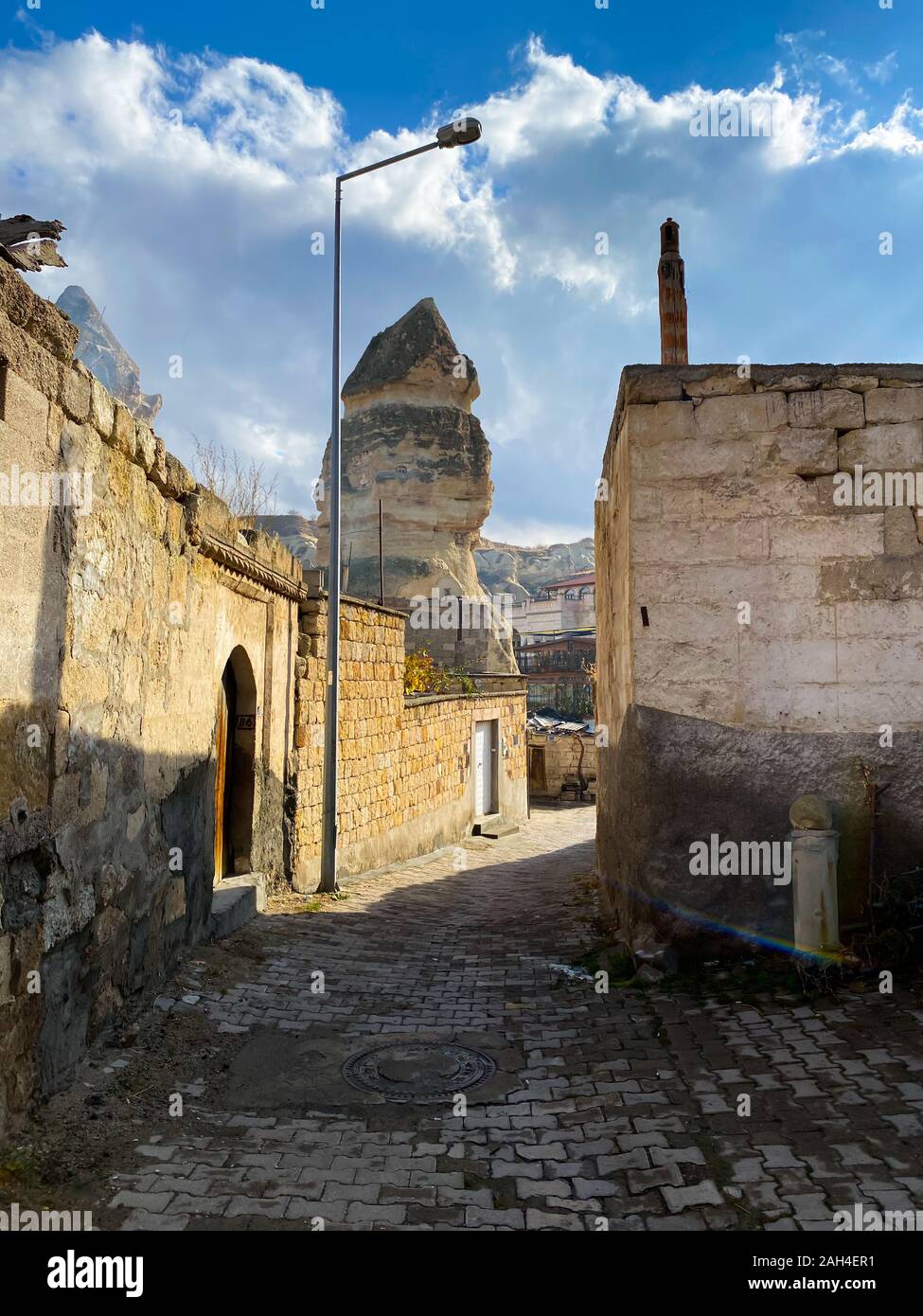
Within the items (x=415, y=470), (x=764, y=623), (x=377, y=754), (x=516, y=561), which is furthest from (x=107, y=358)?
(x=764, y=623)

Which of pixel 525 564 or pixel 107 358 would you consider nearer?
pixel 107 358

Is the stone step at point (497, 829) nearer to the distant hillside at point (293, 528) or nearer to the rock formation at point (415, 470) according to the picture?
the rock formation at point (415, 470)

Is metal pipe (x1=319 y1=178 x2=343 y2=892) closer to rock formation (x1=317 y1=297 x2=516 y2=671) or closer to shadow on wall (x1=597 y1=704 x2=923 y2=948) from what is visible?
shadow on wall (x1=597 y1=704 x2=923 y2=948)

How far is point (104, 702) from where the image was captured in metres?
3.85

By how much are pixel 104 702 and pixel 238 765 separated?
3.27 meters

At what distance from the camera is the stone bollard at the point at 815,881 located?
4305 mm

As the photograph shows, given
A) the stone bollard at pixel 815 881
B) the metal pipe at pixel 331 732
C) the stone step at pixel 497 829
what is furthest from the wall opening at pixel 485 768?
the stone bollard at pixel 815 881

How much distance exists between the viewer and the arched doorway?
6.94 metres

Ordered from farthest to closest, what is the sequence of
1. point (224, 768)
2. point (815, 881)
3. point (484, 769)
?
point (484, 769)
point (224, 768)
point (815, 881)

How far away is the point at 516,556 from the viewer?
310 feet

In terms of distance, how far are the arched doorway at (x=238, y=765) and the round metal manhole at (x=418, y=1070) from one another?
3.27 meters

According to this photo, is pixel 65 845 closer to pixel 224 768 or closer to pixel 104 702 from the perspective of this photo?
pixel 104 702
